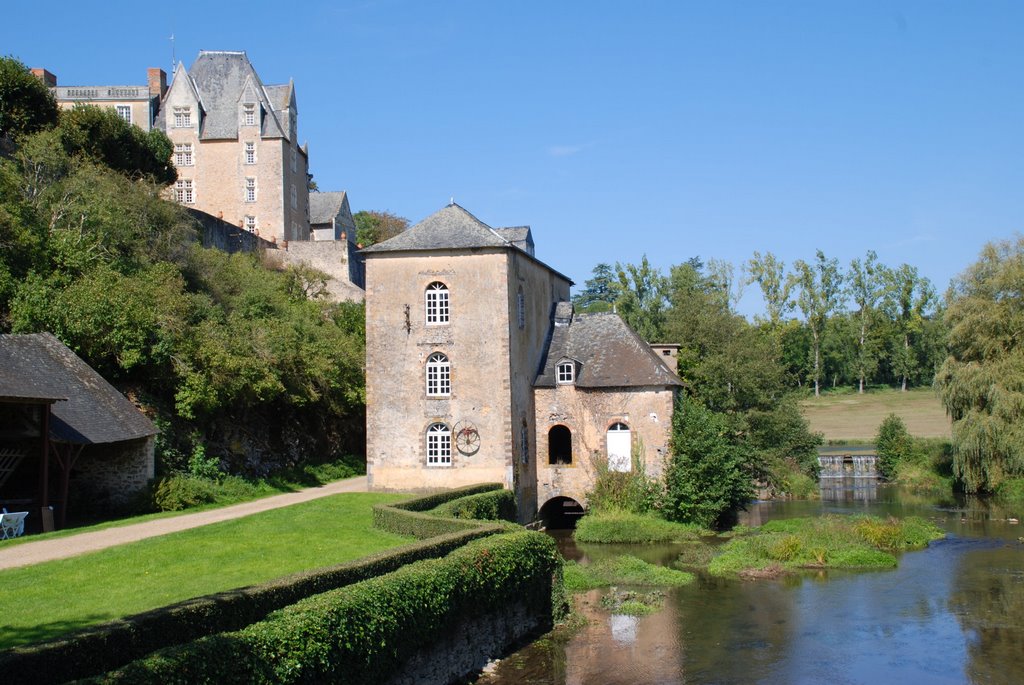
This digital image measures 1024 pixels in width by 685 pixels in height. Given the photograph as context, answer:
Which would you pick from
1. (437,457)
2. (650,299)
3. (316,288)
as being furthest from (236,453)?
(650,299)

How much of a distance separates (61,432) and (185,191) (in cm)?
3509

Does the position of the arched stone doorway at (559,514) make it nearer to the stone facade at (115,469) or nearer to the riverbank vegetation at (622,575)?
the riverbank vegetation at (622,575)

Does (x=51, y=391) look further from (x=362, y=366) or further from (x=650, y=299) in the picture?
(x=650, y=299)

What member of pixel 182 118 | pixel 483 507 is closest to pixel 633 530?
pixel 483 507

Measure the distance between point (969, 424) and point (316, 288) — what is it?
2938 centimetres

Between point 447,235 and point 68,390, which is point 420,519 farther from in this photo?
point 447,235

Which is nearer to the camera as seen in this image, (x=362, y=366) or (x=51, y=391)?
(x=51, y=391)

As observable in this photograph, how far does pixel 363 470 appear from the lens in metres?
37.6

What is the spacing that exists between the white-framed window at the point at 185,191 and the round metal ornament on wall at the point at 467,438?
99.9 ft

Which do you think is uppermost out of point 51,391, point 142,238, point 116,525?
point 142,238

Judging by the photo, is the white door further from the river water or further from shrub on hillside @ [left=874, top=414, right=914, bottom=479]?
shrub on hillside @ [left=874, top=414, right=914, bottom=479]

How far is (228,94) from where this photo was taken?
5362 cm

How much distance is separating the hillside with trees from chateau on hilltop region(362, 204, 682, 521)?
4.07 m

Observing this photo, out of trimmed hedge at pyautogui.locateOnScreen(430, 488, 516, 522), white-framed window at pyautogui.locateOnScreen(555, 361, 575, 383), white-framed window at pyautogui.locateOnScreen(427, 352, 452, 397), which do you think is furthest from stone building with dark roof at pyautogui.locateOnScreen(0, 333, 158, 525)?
white-framed window at pyautogui.locateOnScreen(555, 361, 575, 383)
